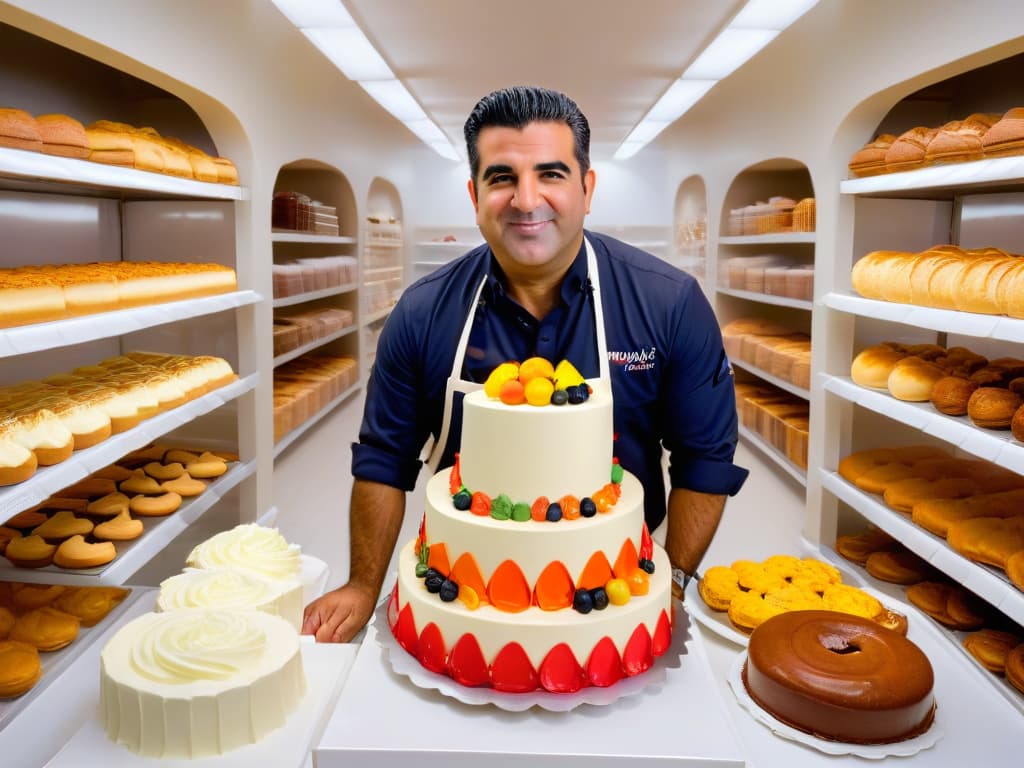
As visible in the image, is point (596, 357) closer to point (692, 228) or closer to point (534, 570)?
point (534, 570)

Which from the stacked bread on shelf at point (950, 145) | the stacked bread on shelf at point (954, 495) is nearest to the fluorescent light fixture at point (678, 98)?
the stacked bread on shelf at point (950, 145)

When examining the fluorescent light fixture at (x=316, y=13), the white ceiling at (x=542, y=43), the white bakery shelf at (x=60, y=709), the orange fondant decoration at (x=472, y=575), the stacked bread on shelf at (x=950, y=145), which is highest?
the white ceiling at (x=542, y=43)

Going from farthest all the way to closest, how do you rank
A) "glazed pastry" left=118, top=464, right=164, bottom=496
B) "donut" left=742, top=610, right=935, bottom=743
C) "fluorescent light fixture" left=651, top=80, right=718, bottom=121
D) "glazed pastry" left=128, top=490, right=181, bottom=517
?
"fluorescent light fixture" left=651, top=80, right=718, bottom=121 < "glazed pastry" left=118, top=464, right=164, bottom=496 < "glazed pastry" left=128, top=490, right=181, bottom=517 < "donut" left=742, top=610, right=935, bottom=743

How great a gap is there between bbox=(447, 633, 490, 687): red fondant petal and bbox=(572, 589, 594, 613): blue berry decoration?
16 cm

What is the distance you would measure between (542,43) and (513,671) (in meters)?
4.86

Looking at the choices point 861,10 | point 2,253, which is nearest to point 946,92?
point 861,10

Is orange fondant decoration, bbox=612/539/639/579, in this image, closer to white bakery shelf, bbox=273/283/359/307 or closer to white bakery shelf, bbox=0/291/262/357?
white bakery shelf, bbox=0/291/262/357

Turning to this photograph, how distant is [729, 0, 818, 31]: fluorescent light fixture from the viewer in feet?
13.4

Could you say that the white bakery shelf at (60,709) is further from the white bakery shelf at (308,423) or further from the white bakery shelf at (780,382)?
the white bakery shelf at (780,382)

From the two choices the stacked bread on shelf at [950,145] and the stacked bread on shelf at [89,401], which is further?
the stacked bread on shelf at [950,145]

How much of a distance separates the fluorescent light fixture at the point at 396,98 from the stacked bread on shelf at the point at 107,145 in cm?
221

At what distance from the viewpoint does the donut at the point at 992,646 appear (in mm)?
2846

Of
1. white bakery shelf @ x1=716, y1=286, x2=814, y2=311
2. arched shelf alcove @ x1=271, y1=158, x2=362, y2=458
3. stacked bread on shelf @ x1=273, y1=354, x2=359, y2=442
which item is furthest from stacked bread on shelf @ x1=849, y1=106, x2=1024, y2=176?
Answer: stacked bread on shelf @ x1=273, y1=354, x2=359, y2=442

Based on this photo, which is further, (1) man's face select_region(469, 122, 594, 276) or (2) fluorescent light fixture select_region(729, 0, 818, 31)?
(2) fluorescent light fixture select_region(729, 0, 818, 31)
